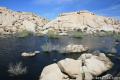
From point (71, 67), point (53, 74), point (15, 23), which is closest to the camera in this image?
point (53, 74)

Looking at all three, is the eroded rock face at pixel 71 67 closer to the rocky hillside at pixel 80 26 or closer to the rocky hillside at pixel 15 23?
the rocky hillside at pixel 15 23

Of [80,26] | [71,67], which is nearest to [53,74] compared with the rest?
[71,67]

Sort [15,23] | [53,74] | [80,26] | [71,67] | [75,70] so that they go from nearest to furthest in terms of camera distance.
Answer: [53,74] → [75,70] → [71,67] → [80,26] → [15,23]

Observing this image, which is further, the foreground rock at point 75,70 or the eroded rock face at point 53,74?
the foreground rock at point 75,70

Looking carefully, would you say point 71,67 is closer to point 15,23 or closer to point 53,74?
point 53,74

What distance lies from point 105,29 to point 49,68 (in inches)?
5775

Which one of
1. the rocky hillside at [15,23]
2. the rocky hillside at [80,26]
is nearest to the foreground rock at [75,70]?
the rocky hillside at [15,23]

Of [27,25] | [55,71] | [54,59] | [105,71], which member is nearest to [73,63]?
[55,71]

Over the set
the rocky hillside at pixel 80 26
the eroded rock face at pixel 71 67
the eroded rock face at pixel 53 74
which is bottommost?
the eroded rock face at pixel 53 74

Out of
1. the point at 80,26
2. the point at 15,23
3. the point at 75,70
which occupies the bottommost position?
the point at 75,70

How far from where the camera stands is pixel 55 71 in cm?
3500

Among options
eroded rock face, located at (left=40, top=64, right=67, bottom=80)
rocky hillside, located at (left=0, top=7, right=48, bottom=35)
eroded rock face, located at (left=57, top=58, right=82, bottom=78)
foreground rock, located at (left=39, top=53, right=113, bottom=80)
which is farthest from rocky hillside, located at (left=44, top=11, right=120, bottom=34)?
eroded rock face, located at (left=40, top=64, right=67, bottom=80)

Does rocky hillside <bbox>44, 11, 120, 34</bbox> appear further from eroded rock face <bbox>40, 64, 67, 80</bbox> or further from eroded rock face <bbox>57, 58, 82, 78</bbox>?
eroded rock face <bbox>40, 64, 67, 80</bbox>

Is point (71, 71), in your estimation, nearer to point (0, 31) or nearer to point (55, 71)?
point (55, 71)
